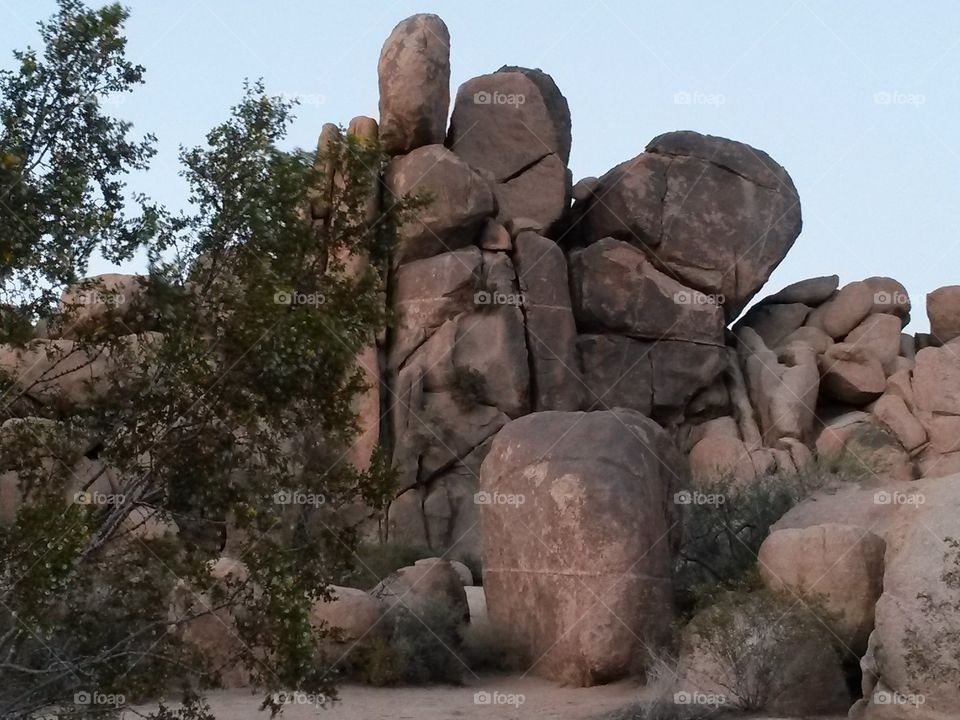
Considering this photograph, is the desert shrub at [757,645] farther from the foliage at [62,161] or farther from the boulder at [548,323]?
the boulder at [548,323]

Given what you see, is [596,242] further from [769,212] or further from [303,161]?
[303,161]

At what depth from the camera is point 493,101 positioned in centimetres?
2572

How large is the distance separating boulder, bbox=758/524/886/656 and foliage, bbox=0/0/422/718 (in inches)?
189

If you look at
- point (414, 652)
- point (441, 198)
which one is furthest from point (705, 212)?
point (414, 652)

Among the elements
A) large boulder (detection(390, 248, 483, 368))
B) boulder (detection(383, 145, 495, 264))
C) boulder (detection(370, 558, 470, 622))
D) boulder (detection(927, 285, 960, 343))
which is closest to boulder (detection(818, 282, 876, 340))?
boulder (detection(927, 285, 960, 343))

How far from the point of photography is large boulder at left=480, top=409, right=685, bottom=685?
1162cm

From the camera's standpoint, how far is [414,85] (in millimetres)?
24125

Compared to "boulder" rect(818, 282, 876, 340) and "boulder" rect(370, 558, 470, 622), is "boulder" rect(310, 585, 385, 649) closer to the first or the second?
"boulder" rect(370, 558, 470, 622)

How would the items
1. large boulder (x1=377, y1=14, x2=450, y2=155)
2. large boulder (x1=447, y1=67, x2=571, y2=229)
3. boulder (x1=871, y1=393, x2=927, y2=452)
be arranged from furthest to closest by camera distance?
1. large boulder (x1=447, y1=67, x2=571, y2=229)
2. boulder (x1=871, y1=393, x2=927, y2=452)
3. large boulder (x1=377, y1=14, x2=450, y2=155)

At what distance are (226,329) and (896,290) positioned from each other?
2385 centimetres

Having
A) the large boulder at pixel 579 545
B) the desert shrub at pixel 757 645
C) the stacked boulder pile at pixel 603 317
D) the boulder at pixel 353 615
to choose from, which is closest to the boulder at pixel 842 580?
the desert shrub at pixel 757 645

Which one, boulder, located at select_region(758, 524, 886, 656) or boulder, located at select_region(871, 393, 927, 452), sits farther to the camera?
boulder, located at select_region(871, 393, 927, 452)

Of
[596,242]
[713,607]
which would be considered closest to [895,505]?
[713,607]

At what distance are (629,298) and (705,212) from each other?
2.75 metres
